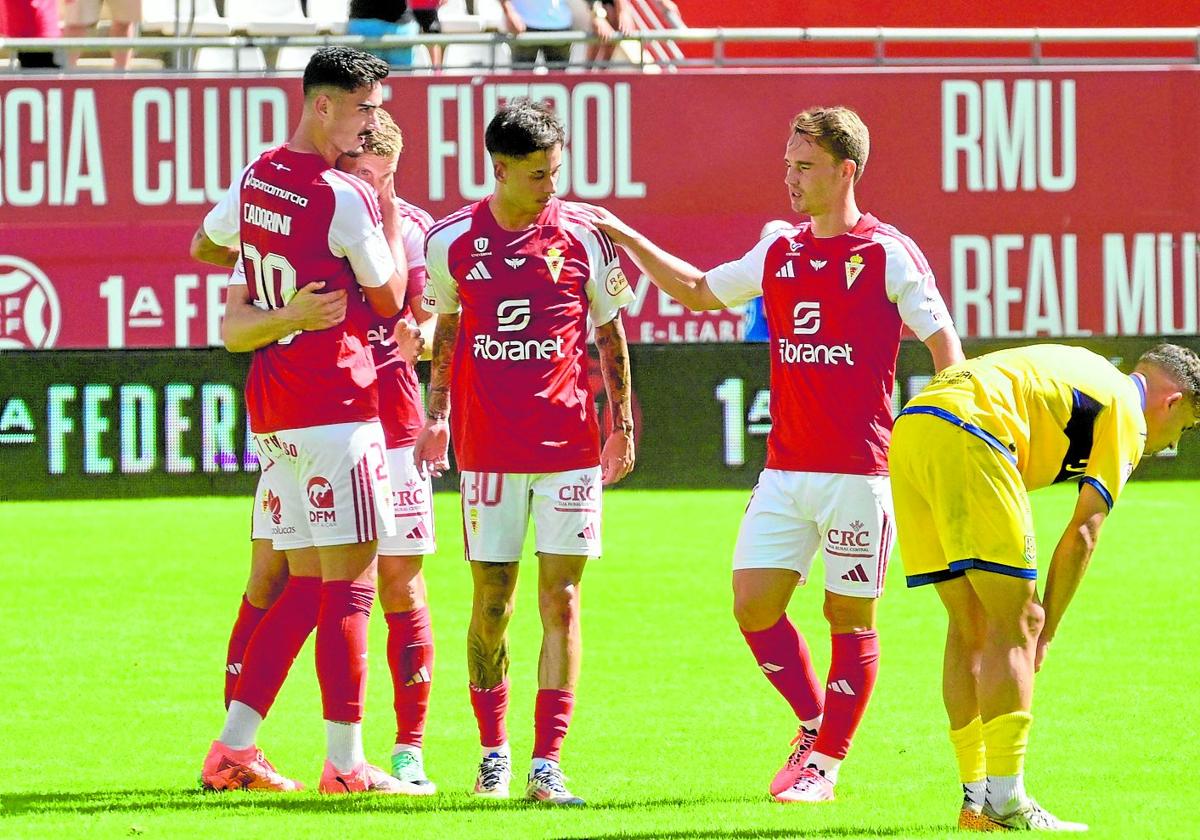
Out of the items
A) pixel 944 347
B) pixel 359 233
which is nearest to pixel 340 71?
pixel 359 233

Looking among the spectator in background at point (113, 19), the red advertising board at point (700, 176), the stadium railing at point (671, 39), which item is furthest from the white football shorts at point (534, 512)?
the spectator in background at point (113, 19)

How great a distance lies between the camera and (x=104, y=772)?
20.4 ft

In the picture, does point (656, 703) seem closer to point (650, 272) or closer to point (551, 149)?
point (650, 272)

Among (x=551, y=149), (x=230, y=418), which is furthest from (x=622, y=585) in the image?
(x=551, y=149)

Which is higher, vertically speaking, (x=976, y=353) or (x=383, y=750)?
(x=976, y=353)

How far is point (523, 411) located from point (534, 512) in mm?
317

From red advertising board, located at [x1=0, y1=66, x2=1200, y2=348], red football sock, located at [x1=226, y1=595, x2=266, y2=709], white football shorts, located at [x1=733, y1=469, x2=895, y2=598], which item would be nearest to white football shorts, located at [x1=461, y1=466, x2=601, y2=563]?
white football shorts, located at [x1=733, y1=469, x2=895, y2=598]

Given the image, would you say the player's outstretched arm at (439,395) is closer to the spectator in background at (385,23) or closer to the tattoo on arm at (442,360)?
the tattoo on arm at (442,360)

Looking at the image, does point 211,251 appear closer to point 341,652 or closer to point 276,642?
point 276,642

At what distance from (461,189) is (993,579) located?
10.2 m

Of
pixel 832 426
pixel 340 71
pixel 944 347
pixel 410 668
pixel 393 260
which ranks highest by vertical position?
pixel 340 71

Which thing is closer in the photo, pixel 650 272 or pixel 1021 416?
pixel 1021 416

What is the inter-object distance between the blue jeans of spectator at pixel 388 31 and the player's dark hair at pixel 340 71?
8.82 meters

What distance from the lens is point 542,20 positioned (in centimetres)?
1488
